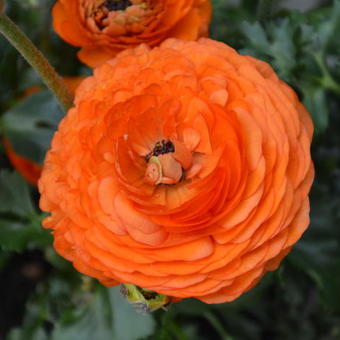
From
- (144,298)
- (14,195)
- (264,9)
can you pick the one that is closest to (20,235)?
(14,195)

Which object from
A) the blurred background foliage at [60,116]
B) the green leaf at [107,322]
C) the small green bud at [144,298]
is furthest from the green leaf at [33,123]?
the small green bud at [144,298]

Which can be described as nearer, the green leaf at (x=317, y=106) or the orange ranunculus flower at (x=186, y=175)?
the orange ranunculus flower at (x=186, y=175)

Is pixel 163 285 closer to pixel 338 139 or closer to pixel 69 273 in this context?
pixel 69 273

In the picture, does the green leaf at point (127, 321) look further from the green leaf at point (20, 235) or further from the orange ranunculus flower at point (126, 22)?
the orange ranunculus flower at point (126, 22)

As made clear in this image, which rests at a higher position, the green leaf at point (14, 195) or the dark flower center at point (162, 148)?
the dark flower center at point (162, 148)

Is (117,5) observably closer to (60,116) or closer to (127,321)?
(60,116)

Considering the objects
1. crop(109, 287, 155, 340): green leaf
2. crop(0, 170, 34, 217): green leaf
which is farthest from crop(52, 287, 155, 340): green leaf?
crop(0, 170, 34, 217): green leaf
